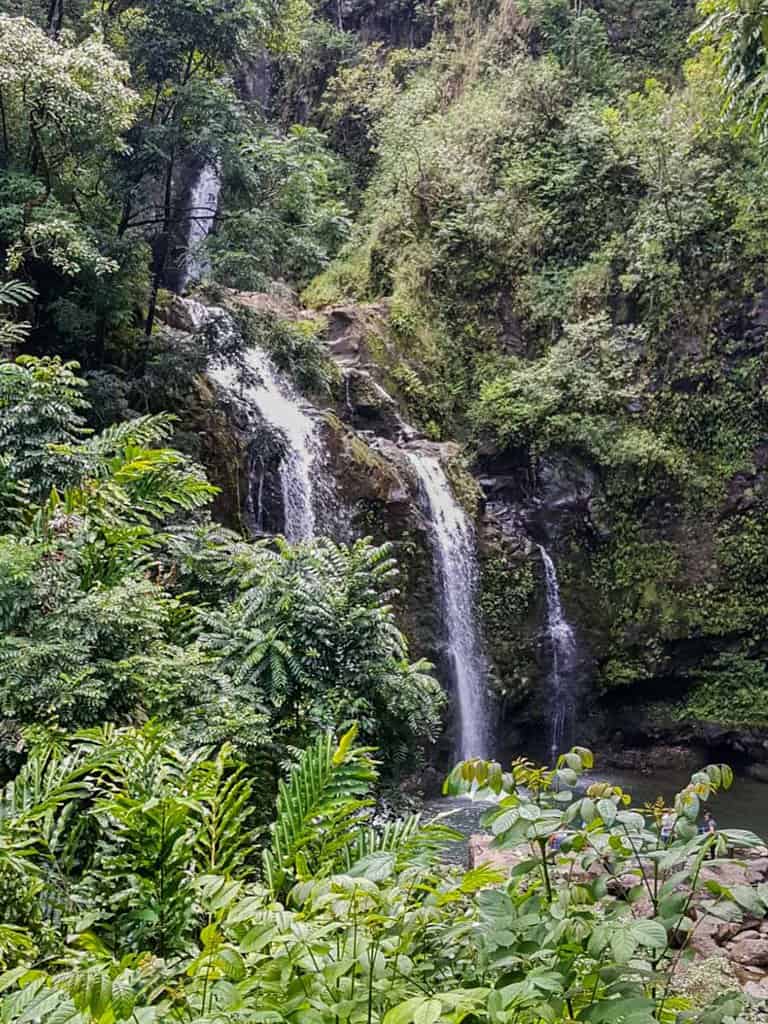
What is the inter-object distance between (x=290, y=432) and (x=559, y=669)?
16.4ft

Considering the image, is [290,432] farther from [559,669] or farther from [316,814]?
[316,814]

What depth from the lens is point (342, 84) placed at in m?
17.5

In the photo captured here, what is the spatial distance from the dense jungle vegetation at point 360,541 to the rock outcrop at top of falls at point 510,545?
0.41 feet

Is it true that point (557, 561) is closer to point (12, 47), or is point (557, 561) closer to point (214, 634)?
point (214, 634)

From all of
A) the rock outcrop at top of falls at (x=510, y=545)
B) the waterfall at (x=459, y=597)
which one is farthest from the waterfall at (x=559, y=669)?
the waterfall at (x=459, y=597)

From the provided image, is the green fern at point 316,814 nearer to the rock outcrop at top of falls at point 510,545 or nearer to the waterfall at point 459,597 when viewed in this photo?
the rock outcrop at top of falls at point 510,545

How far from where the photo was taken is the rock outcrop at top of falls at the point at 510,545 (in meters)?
9.66

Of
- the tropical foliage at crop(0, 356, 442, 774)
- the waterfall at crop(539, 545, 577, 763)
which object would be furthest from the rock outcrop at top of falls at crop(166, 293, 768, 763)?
the tropical foliage at crop(0, 356, 442, 774)

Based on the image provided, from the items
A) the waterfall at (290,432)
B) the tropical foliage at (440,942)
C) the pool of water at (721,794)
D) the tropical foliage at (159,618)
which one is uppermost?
the waterfall at (290,432)

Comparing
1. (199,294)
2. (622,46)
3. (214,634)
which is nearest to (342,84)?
(622,46)

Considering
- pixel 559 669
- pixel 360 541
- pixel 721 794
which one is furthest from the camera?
pixel 559 669

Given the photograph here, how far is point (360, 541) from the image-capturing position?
4793 mm

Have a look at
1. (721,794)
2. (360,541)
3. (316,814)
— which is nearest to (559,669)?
(721,794)

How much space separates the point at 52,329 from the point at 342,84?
40.9ft
